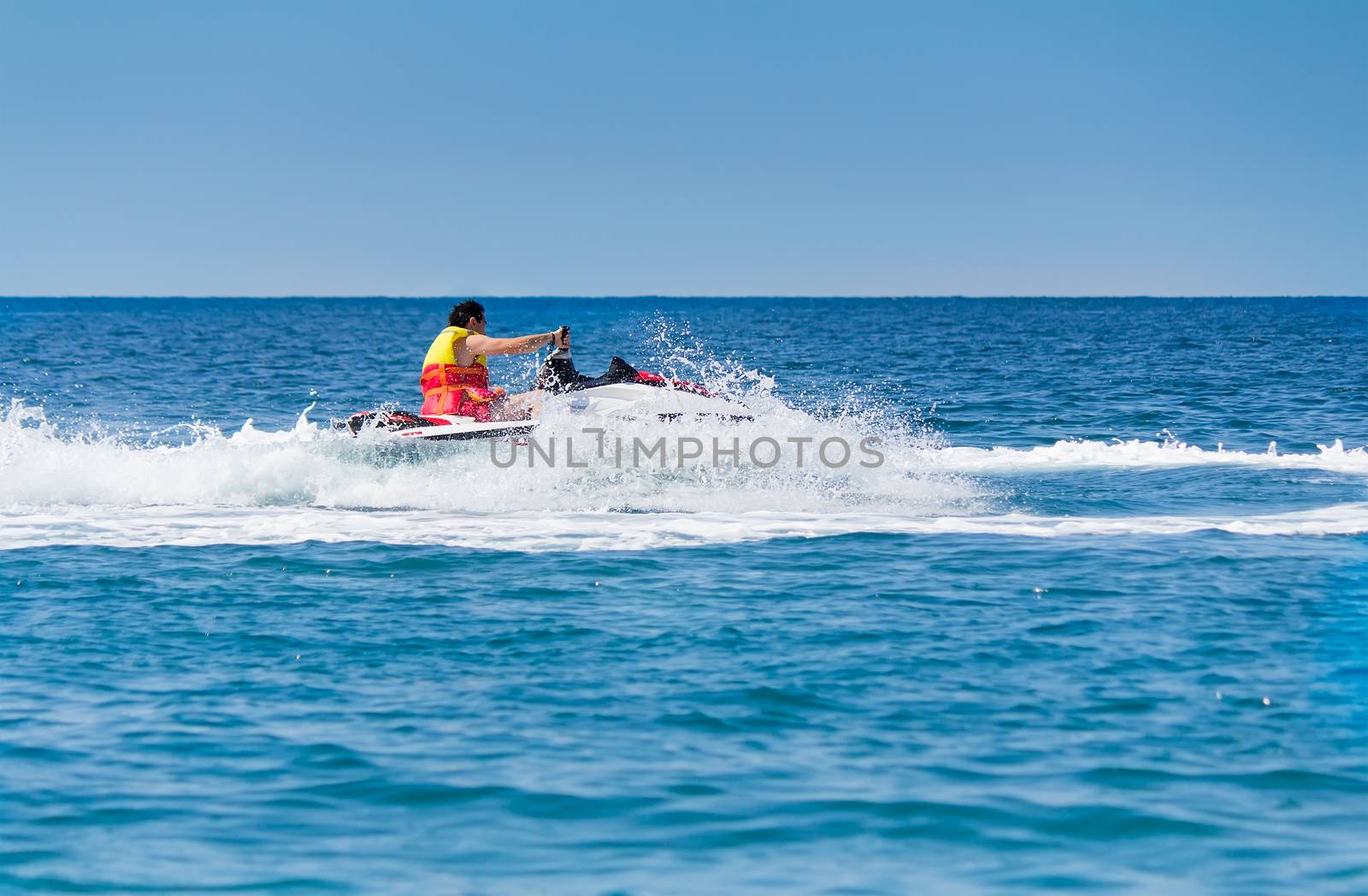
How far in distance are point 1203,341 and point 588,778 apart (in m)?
50.3

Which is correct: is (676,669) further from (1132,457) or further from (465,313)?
(1132,457)

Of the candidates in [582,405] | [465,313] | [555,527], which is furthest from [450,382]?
[555,527]

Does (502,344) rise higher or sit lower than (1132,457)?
higher

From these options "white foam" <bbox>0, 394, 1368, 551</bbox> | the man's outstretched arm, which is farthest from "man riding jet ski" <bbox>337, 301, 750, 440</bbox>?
"white foam" <bbox>0, 394, 1368, 551</bbox>

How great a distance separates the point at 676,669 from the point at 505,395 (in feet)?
24.8

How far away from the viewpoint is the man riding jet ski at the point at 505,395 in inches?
543

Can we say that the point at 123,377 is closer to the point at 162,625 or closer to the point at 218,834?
the point at 162,625

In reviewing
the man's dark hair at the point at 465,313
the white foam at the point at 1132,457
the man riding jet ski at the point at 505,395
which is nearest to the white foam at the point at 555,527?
the man riding jet ski at the point at 505,395

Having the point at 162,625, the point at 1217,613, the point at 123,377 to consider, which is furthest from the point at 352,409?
the point at 1217,613

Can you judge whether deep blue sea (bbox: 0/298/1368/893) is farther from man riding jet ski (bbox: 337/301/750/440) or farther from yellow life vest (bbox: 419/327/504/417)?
yellow life vest (bbox: 419/327/504/417)

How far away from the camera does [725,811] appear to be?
5.45 m

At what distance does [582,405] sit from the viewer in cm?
1405

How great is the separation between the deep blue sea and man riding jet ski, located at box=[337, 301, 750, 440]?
0.27 m

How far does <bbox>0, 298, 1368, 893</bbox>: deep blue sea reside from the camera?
5176mm
